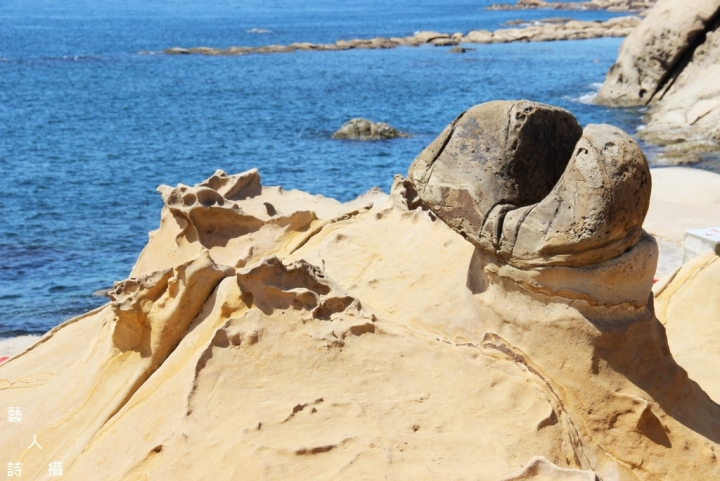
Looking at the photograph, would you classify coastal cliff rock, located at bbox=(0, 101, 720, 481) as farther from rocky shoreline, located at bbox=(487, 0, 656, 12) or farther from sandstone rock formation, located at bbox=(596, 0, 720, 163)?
rocky shoreline, located at bbox=(487, 0, 656, 12)

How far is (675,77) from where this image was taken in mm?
27125

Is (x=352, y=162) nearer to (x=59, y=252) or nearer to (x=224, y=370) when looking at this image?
(x=59, y=252)

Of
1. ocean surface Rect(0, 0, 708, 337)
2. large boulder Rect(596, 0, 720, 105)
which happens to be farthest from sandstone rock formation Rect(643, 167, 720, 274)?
large boulder Rect(596, 0, 720, 105)

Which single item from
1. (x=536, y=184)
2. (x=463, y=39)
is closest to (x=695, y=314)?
(x=536, y=184)

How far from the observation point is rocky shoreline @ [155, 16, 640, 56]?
53406 mm

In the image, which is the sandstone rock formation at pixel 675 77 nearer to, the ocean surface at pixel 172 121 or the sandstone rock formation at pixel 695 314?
the ocean surface at pixel 172 121

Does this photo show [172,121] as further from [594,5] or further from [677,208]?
[594,5]

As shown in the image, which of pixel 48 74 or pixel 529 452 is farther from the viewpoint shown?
pixel 48 74

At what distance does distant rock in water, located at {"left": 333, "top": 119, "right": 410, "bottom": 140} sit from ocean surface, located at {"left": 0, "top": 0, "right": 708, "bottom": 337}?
1.70 feet

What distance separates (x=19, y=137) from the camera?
82.8 ft

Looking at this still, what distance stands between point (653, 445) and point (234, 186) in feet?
15.9

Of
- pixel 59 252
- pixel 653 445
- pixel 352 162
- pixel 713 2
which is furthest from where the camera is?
pixel 713 2

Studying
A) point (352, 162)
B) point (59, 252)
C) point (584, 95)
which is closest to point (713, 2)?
point (584, 95)

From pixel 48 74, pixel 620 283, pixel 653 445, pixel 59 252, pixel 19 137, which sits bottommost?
pixel 48 74
